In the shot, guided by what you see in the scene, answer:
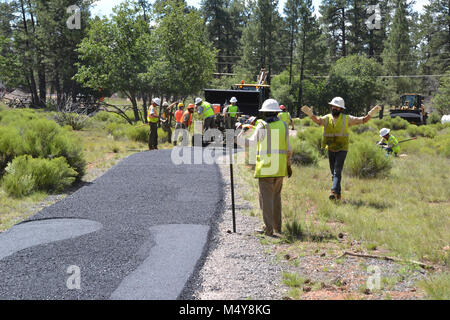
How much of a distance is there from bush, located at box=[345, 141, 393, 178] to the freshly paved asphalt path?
12.3 feet

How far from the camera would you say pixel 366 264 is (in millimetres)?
5188

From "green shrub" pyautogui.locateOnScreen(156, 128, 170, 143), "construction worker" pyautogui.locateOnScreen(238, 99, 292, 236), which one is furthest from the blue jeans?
"green shrub" pyautogui.locateOnScreen(156, 128, 170, 143)

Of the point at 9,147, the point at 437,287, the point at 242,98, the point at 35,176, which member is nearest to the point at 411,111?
the point at 242,98

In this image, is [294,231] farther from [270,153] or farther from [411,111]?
[411,111]

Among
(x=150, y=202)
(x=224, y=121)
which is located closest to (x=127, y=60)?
(x=224, y=121)

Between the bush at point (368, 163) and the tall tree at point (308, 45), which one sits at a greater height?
the tall tree at point (308, 45)

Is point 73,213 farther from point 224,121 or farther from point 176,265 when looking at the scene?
point 224,121

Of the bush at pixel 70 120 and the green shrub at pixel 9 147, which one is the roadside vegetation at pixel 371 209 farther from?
the bush at pixel 70 120

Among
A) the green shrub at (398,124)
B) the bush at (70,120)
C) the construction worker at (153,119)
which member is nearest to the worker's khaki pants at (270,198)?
the construction worker at (153,119)

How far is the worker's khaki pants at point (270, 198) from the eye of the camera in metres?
6.35

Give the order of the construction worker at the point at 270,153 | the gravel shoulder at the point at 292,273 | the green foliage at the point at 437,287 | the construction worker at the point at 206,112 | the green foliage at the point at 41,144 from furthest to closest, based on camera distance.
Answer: the construction worker at the point at 206,112 < the green foliage at the point at 41,144 < the construction worker at the point at 270,153 < the gravel shoulder at the point at 292,273 < the green foliage at the point at 437,287

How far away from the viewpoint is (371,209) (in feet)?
25.4

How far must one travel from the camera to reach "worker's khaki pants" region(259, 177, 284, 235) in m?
6.35

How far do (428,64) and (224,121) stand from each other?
171 feet
